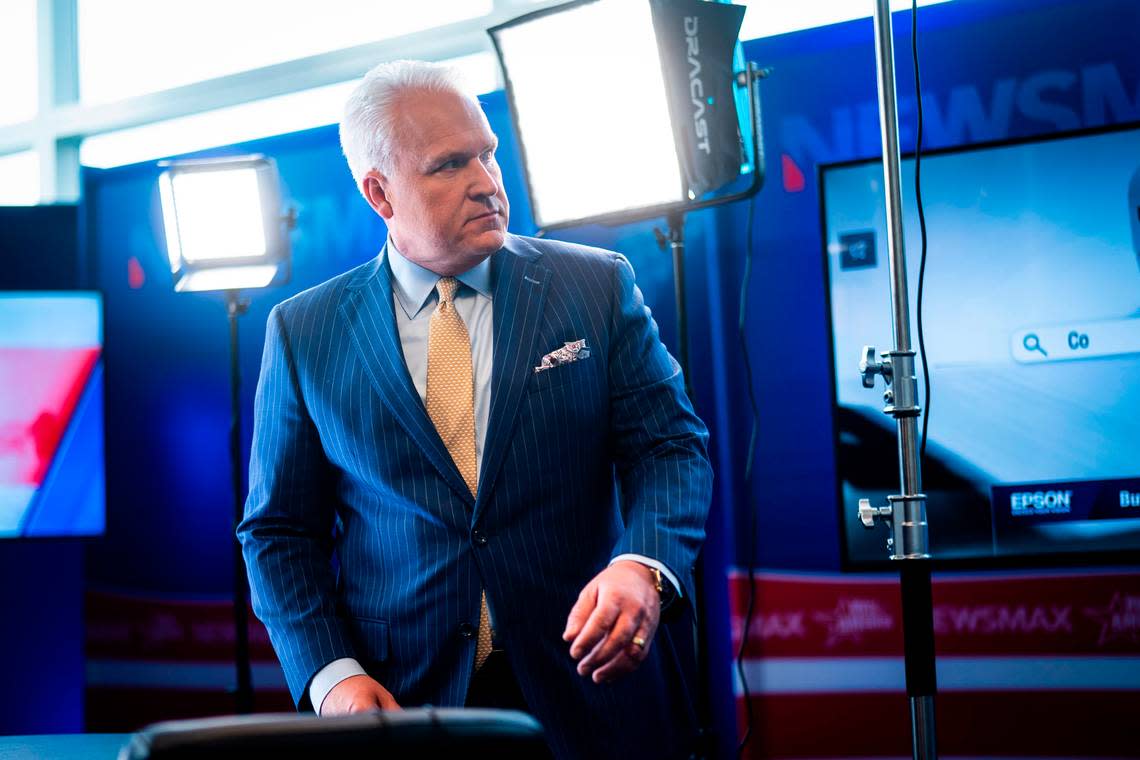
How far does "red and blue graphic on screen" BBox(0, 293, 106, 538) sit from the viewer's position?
3.76m

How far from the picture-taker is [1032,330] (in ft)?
8.80

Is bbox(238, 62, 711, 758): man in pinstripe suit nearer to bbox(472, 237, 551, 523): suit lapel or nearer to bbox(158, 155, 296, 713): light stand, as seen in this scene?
bbox(472, 237, 551, 523): suit lapel

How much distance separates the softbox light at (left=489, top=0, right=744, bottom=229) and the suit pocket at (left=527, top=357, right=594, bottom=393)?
1027 millimetres

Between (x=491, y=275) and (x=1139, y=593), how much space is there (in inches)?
76.0

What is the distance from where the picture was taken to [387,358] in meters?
1.57

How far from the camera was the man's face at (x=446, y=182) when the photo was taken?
1605 mm

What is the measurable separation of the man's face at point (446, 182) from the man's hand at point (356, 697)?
0.64 m

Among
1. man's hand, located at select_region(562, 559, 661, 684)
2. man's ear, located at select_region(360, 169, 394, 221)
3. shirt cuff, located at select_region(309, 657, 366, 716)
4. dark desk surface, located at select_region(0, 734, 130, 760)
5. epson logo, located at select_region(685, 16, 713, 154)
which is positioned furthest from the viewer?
epson logo, located at select_region(685, 16, 713, 154)

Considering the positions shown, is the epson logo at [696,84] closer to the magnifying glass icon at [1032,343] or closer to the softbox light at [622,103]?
the softbox light at [622,103]

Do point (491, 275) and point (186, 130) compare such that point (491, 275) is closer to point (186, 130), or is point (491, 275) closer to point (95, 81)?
point (186, 130)

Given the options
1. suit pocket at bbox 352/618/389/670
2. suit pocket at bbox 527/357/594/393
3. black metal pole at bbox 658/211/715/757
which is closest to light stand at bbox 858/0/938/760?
suit pocket at bbox 527/357/594/393

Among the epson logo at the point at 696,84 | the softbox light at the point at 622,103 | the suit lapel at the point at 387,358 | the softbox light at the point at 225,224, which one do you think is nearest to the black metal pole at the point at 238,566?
the softbox light at the point at 225,224

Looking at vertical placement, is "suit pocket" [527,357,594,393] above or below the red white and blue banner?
above

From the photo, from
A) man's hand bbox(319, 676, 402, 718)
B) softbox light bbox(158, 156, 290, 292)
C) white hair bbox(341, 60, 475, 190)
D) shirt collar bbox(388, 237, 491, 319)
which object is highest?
softbox light bbox(158, 156, 290, 292)
